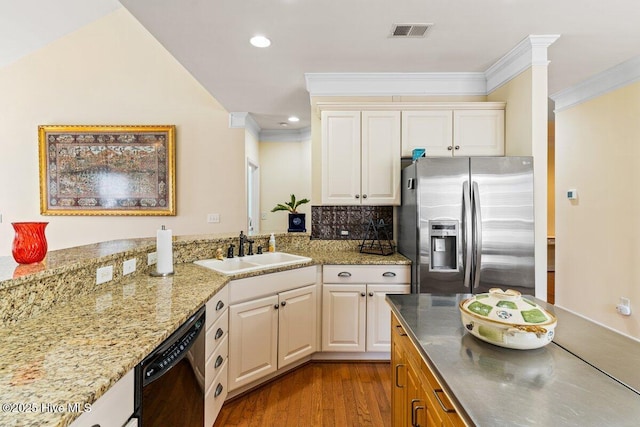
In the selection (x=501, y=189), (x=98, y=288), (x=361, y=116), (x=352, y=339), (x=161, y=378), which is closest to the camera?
(x=161, y=378)

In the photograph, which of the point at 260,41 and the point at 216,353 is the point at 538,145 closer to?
the point at 260,41

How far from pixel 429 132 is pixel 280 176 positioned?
2862 mm

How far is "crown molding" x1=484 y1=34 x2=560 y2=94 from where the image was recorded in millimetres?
2350

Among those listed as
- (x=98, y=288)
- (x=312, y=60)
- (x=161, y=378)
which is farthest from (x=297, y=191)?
(x=161, y=378)

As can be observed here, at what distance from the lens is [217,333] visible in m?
1.78

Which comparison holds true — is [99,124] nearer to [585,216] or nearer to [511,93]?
[511,93]

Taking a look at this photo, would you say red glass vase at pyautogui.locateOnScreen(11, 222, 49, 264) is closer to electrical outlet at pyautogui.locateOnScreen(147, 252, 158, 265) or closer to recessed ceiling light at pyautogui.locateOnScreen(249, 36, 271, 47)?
electrical outlet at pyautogui.locateOnScreen(147, 252, 158, 265)

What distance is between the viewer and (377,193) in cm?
291

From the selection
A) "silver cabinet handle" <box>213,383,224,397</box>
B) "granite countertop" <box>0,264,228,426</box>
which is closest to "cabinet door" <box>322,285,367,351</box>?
"silver cabinet handle" <box>213,383,224,397</box>

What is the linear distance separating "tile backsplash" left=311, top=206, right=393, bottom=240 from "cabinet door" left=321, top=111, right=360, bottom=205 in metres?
0.33

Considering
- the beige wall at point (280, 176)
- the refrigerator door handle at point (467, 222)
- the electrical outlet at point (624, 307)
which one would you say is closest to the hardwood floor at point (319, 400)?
the refrigerator door handle at point (467, 222)

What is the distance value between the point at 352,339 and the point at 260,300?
37.3 inches

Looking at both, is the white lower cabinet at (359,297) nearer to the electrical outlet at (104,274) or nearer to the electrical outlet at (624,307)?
the electrical outlet at (104,274)

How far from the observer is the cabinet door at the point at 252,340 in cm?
202
